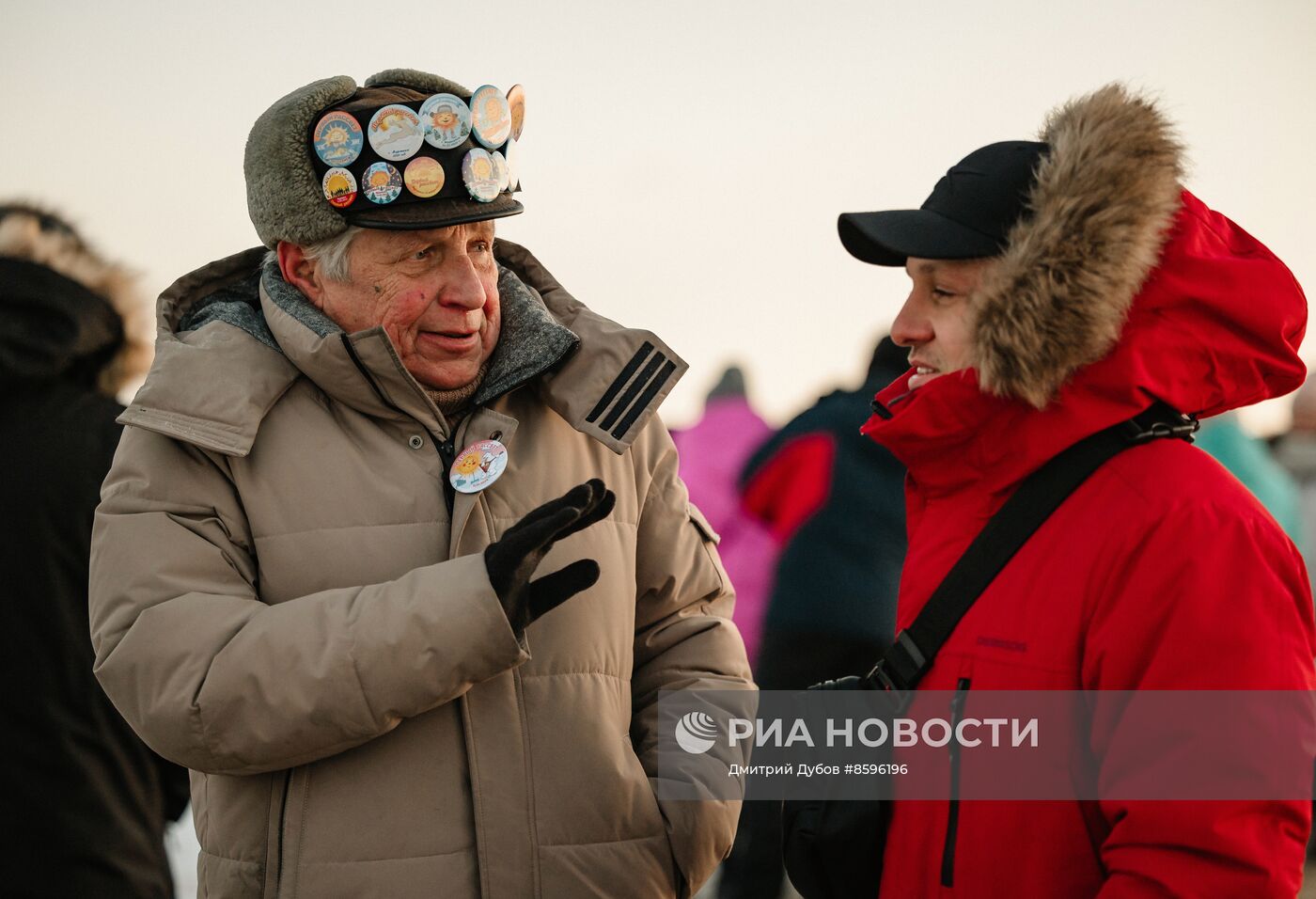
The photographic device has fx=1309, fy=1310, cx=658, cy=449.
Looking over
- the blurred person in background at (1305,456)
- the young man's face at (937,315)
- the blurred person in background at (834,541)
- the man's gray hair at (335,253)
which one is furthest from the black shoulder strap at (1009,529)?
the blurred person in background at (1305,456)

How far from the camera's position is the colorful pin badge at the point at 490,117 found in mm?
2150

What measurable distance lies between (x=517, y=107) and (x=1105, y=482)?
1.25 m

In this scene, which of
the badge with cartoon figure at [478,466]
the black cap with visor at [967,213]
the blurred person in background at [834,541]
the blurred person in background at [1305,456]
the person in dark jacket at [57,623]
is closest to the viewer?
the black cap with visor at [967,213]

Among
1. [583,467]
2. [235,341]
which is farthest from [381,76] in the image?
[583,467]

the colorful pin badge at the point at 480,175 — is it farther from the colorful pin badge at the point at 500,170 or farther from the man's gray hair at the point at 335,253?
the man's gray hair at the point at 335,253

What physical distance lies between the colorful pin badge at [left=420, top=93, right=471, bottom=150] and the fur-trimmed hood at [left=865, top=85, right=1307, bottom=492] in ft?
2.99

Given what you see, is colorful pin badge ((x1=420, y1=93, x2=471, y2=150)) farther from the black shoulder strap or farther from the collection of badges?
the black shoulder strap

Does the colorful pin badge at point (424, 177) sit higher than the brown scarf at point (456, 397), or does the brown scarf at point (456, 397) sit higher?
the colorful pin badge at point (424, 177)

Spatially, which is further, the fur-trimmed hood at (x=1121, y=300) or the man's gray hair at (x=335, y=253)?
the man's gray hair at (x=335, y=253)

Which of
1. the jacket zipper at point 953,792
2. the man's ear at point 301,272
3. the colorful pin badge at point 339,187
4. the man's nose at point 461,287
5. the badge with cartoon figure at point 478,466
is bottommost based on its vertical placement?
the jacket zipper at point 953,792

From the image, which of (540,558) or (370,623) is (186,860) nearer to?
(370,623)

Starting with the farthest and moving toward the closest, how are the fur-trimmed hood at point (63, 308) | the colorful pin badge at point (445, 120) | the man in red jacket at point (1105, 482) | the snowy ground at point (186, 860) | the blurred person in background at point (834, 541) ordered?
the snowy ground at point (186, 860) → the blurred person in background at point (834, 541) → the fur-trimmed hood at point (63, 308) → the colorful pin badge at point (445, 120) → the man in red jacket at point (1105, 482)

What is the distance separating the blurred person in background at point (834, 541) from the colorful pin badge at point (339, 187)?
6.16 ft

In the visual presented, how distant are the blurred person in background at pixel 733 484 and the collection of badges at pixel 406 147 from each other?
6.56 ft
